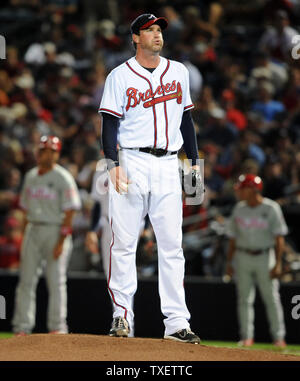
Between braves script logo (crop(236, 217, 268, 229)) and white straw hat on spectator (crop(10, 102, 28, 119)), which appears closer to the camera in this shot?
braves script logo (crop(236, 217, 268, 229))

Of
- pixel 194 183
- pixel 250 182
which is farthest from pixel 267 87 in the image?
pixel 194 183

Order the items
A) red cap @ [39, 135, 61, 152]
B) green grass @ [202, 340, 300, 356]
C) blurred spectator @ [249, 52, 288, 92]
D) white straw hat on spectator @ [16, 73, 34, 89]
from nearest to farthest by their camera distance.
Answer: red cap @ [39, 135, 61, 152] < green grass @ [202, 340, 300, 356] < blurred spectator @ [249, 52, 288, 92] < white straw hat on spectator @ [16, 73, 34, 89]

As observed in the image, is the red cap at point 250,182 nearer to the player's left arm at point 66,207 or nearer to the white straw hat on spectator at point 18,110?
the player's left arm at point 66,207

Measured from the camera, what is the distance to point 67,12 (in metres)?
17.5

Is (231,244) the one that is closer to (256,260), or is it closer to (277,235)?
(256,260)

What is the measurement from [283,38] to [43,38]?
485 cm

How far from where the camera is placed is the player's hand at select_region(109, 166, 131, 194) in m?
5.59

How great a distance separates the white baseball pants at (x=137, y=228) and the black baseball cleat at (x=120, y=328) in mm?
39

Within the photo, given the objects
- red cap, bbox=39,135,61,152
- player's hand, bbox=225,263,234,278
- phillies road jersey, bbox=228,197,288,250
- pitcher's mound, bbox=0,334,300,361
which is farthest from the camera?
player's hand, bbox=225,263,234,278

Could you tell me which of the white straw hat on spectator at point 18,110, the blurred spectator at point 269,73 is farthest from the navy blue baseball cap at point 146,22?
the white straw hat on spectator at point 18,110

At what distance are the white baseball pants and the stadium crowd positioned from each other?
572cm

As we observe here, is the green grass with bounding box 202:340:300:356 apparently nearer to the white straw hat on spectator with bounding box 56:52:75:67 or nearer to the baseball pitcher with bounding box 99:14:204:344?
the baseball pitcher with bounding box 99:14:204:344

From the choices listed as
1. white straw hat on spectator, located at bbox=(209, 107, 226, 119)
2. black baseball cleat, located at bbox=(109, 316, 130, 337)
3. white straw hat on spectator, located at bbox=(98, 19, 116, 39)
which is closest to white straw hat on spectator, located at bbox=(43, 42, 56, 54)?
white straw hat on spectator, located at bbox=(98, 19, 116, 39)

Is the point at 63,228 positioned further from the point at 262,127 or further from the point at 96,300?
the point at 262,127
